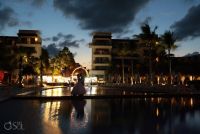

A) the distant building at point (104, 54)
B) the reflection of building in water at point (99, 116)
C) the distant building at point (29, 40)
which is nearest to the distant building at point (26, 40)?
the distant building at point (29, 40)

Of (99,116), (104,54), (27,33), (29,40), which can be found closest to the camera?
(99,116)

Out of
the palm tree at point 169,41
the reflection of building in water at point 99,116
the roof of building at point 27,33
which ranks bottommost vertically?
the reflection of building in water at point 99,116

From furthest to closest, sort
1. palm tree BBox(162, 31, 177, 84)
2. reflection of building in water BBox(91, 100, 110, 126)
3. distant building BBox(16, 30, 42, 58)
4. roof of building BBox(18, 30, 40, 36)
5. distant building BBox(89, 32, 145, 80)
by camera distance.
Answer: distant building BBox(89, 32, 145, 80) → roof of building BBox(18, 30, 40, 36) → distant building BBox(16, 30, 42, 58) → palm tree BBox(162, 31, 177, 84) → reflection of building in water BBox(91, 100, 110, 126)

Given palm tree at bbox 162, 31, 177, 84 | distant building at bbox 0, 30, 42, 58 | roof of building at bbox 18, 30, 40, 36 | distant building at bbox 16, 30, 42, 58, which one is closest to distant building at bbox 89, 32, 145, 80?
distant building at bbox 16, 30, 42, 58

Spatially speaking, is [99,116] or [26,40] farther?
[26,40]

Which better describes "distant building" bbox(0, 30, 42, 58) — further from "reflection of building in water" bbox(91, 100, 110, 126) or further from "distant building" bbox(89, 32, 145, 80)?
"reflection of building in water" bbox(91, 100, 110, 126)

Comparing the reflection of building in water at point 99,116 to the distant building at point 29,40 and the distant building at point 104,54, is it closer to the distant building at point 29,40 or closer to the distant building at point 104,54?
the distant building at point 29,40

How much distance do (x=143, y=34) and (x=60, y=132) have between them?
190 feet

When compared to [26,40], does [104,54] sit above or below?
below

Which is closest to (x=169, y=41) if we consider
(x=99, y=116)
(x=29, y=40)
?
(x=99, y=116)

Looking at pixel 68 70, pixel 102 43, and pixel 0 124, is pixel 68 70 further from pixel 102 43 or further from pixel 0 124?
pixel 0 124

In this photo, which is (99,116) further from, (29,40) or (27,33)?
(27,33)

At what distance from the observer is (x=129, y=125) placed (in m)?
13.0

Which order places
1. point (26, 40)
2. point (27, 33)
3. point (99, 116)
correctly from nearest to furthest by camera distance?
1. point (99, 116)
2. point (26, 40)
3. point (27, 33)
